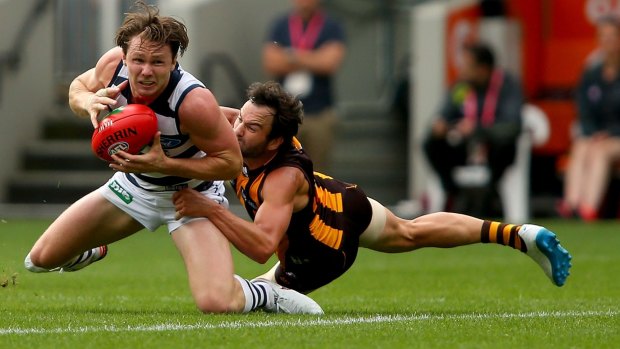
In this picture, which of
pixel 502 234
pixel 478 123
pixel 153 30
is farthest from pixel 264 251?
pixel 478 123

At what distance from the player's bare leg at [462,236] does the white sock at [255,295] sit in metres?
0.71

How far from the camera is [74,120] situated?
60.9ft

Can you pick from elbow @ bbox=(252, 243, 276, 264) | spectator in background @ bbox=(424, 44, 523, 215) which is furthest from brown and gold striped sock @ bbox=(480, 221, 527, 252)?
spectator in background @ bbox=(424, 44, 523, 215)

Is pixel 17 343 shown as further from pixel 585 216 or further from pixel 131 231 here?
pixel 585 216

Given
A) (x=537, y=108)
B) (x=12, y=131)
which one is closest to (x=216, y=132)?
(x=537, y=108)

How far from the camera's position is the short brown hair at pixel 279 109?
770 centimetres

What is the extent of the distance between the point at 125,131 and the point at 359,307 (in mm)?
1793

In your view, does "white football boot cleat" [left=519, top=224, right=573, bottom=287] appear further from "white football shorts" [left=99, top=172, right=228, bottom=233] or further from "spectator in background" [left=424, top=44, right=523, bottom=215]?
"spectator in background" [left=424, top=44, right=523, bottom=215]

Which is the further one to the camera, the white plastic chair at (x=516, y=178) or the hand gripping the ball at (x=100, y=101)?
the white plastic chair at (x=516, y=178)

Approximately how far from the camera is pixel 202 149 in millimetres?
7469

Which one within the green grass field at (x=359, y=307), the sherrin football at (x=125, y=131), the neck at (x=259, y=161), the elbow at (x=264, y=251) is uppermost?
the sherrin football at (x=125, y=131)

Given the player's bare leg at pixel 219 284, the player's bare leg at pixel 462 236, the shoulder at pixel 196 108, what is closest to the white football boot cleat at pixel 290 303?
the player's bare leg at pixel 219 284

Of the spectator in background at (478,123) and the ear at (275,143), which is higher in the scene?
the ear at (275,143)

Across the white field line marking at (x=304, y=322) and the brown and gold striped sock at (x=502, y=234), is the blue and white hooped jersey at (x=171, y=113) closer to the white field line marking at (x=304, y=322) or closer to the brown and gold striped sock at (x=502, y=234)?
the white field line marking at (x=304, y=322)
